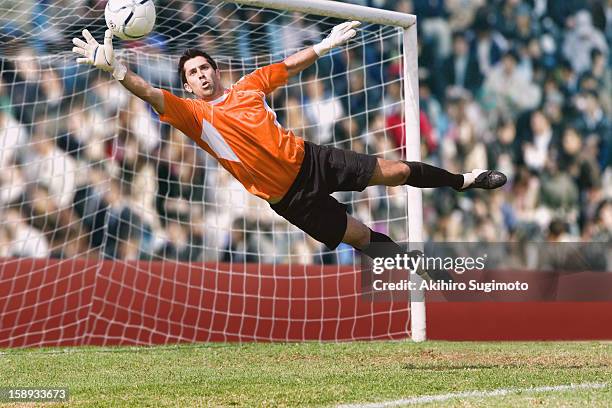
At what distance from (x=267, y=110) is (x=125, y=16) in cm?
110

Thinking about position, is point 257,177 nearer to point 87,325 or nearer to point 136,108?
point 87,325

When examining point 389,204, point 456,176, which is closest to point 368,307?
point 389,204

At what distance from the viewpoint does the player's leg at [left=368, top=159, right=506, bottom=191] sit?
20.1 ft

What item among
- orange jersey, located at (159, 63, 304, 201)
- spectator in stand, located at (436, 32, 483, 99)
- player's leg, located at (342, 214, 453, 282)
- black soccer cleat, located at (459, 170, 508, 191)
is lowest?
player's leg, located at (342, 214, 453, 282)

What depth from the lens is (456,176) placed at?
629 centimetres

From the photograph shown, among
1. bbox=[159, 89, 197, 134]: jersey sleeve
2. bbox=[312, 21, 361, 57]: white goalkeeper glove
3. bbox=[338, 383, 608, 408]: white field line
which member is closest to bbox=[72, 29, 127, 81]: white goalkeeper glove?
bbox=[159, 89, 197, 134]: jersey sleeve

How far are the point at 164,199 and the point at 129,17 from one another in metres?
4.88

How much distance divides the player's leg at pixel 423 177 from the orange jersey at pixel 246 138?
556mm

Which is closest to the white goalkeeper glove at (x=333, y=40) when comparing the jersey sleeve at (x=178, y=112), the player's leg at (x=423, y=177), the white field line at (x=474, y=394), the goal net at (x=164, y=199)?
the player's leg at (x=423, y=177)

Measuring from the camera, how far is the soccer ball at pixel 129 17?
6039 mm

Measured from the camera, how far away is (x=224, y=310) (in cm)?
931

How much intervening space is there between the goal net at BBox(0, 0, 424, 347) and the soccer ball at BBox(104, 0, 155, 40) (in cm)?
205

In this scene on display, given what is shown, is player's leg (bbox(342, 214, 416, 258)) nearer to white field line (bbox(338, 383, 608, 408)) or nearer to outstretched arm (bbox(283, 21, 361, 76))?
outstretched arm (bbox(283, 21, 361, 76))

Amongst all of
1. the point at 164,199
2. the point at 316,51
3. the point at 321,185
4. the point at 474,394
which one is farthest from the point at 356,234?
the point at 164,199
